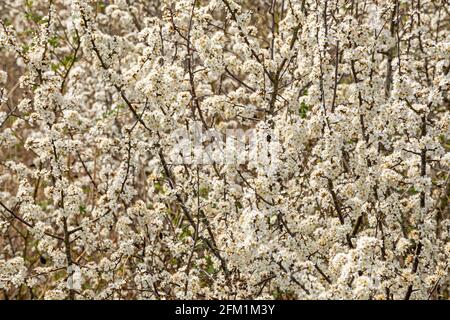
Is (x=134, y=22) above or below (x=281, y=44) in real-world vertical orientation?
above

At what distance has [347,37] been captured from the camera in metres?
4.50

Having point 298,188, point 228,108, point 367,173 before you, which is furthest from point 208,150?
point 367,173

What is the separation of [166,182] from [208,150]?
419 mm

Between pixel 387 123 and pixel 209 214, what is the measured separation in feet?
5.11

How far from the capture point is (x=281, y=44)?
501 centimetres

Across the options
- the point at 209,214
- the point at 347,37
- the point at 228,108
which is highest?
the point at 347,37

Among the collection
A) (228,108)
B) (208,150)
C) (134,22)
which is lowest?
(208,150)

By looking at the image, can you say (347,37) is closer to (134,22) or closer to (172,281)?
(172,281)

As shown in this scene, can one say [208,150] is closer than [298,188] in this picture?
Yes

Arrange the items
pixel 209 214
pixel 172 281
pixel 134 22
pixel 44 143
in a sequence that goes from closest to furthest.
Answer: pixel 44 143 < pixel 172 281 < pixel 209 214 < pixel 134 22
